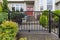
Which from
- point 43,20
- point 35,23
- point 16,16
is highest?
point 16,16

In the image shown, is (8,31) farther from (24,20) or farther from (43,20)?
(43,20)

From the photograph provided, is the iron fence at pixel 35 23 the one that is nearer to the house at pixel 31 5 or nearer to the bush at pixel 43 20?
the bush at pixel 43 20

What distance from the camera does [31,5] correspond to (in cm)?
2762

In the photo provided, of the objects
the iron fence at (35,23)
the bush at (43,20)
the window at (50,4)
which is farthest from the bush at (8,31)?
the window at (50,4)

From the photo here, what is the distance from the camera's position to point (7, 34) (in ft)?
28.9

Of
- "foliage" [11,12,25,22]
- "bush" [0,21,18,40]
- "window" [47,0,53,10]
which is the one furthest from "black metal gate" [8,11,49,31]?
"window" [47,0,53,10]

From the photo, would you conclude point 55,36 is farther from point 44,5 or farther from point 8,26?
point 44,5

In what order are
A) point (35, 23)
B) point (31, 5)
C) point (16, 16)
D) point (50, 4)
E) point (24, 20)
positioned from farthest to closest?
point (31, 5) → point (50, 4) → point (35, 23) → point (24, 20) → point (16, 16)

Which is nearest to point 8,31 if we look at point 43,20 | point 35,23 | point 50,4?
point 35,23

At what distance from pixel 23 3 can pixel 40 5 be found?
3.32 m

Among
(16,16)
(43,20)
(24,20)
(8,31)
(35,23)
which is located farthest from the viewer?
(43,20)

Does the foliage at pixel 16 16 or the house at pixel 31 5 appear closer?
the foliage at pixel 16 16

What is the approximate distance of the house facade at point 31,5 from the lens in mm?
24469

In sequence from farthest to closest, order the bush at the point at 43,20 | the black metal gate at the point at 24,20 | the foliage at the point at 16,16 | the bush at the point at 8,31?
the bush at the point at 43,20 → the black metal gate at the point at 24,20 → the foliage at the point at 16,16 → the bush at the point at 8,31
